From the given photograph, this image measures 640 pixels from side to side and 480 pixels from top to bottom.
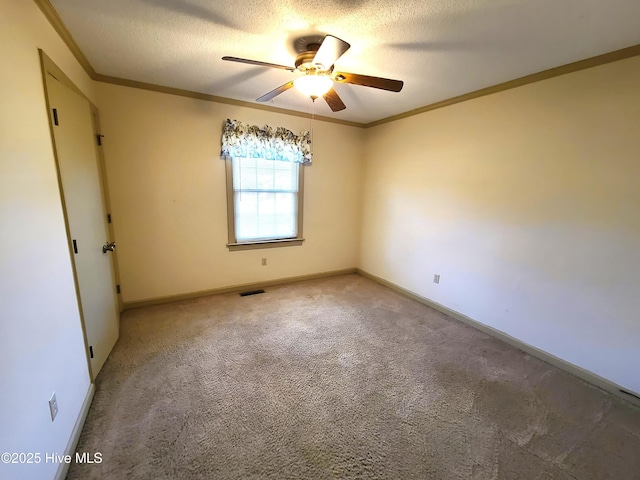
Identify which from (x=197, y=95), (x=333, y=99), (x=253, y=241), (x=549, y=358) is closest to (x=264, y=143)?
(x=197, y=95)

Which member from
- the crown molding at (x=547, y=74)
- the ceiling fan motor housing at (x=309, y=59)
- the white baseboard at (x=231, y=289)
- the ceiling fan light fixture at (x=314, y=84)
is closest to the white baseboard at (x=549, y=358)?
the white baseboard at (x=231, y=289)

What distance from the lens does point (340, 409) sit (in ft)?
5.98

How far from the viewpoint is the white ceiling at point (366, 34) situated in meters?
1.54

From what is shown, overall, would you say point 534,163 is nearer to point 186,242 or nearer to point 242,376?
point 242,376

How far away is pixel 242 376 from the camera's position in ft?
6.92

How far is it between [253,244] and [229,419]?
7.61 ft

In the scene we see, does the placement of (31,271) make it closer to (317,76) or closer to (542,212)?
(317,76)

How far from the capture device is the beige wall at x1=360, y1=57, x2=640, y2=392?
1973 millimetres

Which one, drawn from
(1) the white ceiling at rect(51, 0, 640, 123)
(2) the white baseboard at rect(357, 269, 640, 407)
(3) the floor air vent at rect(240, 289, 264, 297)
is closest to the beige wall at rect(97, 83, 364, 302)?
(3) the floor air vent at rect(240, 289, 264, 297)

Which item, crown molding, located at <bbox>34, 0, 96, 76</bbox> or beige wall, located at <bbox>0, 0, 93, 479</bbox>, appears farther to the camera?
crown molding, located at <bbox>34, 0, 96, 76</bbox>

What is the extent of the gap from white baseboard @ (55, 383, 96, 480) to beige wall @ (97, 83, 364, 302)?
4.98ft

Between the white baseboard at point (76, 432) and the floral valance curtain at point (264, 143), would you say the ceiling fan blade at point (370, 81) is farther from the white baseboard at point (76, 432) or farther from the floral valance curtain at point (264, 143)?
the white baseboard at point (76, 432)

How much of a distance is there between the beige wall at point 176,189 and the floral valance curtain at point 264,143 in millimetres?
111

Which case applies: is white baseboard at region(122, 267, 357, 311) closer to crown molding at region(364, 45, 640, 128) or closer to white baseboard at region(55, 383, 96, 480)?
white baseboard at region(55, 383, 96, 480)
